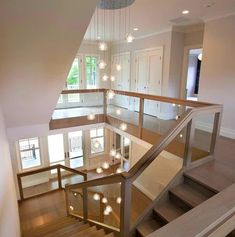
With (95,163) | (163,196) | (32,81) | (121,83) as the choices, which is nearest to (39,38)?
(32,81)

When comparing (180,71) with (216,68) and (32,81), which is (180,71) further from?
(32,81)

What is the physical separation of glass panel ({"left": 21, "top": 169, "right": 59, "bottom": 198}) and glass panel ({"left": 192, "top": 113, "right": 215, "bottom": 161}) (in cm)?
586

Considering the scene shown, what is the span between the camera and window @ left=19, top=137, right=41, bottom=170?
715 centimetres

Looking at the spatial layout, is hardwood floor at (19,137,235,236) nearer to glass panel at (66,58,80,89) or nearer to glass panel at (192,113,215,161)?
glass panel at (192,113,215,161)

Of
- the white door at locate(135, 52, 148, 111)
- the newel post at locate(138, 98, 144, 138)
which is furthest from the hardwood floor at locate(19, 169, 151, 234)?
the white door at locate(135, 52, 148, 111)

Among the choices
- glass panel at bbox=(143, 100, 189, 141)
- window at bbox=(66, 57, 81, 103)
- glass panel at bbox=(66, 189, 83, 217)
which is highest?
window at bbox=(66, 57, 81, 103)

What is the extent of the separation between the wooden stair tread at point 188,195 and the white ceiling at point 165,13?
10.7 feet

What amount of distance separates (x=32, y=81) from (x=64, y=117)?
8.12 ft

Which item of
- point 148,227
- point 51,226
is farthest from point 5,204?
point 51,226

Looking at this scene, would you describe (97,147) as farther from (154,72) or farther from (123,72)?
(154,72)

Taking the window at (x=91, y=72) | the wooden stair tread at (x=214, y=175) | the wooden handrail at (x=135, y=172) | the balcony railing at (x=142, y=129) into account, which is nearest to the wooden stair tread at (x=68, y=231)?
the balcony railing at (x=142, y=129)

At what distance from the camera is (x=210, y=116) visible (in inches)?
119

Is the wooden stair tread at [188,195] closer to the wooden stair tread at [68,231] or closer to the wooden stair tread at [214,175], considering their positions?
the wooden stair tread at [214,175]

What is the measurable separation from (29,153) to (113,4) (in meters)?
6.17
